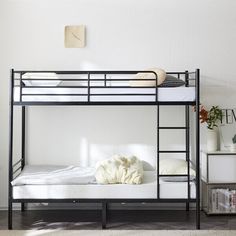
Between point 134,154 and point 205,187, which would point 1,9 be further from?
point 205,187

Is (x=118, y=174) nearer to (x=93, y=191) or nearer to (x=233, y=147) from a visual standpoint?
(x=93, y=191)

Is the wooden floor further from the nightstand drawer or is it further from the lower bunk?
the nightstand drawer

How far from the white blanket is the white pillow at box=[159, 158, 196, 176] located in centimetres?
77

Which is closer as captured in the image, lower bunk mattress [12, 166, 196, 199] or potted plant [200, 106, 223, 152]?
lower bunk mattress [12, 166, 196, 199]

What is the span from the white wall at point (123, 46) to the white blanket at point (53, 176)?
1.37 feet

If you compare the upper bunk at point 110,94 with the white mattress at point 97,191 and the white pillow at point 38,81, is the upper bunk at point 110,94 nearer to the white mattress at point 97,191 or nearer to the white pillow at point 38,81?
the white pillow at point 38,81

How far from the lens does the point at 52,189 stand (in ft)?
13.9

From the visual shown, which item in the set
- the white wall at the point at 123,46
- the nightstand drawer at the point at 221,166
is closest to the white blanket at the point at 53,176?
the white wall at the point at 123,46

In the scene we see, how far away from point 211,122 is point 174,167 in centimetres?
84

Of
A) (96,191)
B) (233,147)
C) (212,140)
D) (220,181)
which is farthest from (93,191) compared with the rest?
(233,147)

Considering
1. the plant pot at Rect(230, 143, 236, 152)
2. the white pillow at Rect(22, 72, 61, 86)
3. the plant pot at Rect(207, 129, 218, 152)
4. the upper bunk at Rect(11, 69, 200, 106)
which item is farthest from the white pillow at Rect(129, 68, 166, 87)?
the plant pot at Rect(230, 143, 236, 152)

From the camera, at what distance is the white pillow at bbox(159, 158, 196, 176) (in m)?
4.49

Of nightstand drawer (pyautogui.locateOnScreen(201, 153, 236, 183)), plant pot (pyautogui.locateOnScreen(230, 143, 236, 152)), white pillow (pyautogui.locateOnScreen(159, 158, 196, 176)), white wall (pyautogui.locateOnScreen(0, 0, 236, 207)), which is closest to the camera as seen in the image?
white pillow (pyautogui.locateOnScreen(159, 158, 196, 176))

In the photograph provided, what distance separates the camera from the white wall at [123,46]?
514cm
